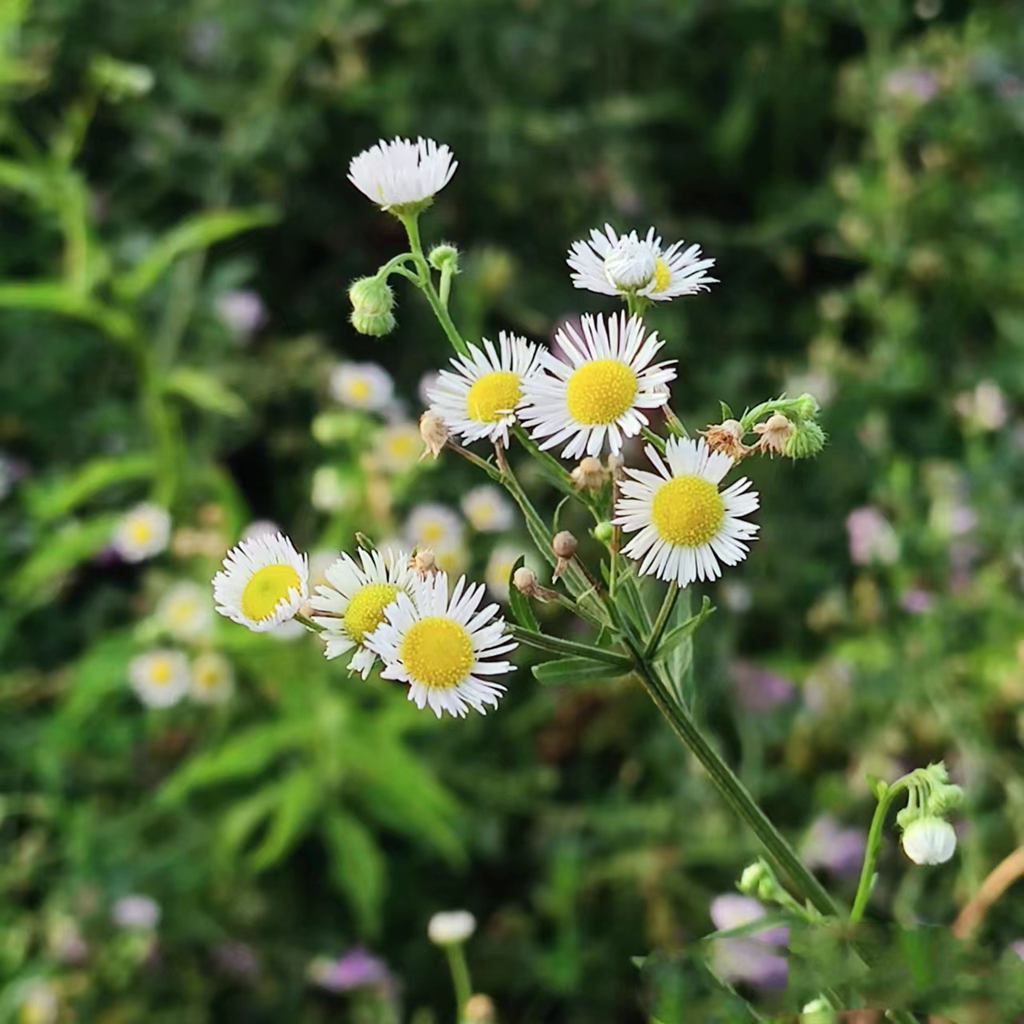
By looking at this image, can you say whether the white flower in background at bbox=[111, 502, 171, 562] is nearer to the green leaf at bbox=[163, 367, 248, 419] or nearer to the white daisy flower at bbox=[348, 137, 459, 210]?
the green leaf at bbox=[163, 367, 248, 419]

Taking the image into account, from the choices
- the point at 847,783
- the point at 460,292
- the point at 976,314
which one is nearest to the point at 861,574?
the point at 847,783

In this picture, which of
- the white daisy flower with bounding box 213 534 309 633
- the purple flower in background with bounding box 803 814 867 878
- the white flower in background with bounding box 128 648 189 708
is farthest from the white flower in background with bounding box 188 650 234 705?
the white daisy flower with bounding box 213 534 309 633

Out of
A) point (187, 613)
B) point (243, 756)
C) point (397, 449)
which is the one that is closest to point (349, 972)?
point (243, 756)

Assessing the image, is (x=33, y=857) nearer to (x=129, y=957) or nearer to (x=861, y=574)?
(x=129, y=957)

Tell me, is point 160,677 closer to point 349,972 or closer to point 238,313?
point 349,972

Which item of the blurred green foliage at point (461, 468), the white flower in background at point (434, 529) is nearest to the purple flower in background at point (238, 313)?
the blurred green foliage at point (461, 468)

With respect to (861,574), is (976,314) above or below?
above
